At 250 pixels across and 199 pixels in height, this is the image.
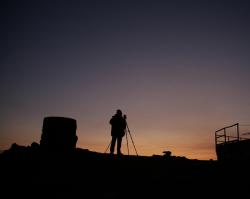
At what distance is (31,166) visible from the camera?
314 inches

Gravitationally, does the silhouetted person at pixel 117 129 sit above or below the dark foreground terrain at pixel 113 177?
above

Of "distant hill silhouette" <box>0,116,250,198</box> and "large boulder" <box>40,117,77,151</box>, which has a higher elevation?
"large boulder" <box>40,117,77,151</box>

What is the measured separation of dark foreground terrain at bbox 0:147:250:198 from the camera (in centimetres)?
698

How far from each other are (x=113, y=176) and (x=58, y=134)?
3971 mm

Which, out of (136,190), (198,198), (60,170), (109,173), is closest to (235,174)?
(198,198)

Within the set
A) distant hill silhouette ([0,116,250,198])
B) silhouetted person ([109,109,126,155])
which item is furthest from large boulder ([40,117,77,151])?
silhouetted person ([109,109,126,155])

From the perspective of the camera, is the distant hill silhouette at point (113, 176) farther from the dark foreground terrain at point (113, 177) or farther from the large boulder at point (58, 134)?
the large boulder at point (58, 134)

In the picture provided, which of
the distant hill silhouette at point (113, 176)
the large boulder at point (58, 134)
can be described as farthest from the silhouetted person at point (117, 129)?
the distant hill silhouette at point (113, 176)

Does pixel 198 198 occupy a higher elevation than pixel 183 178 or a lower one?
lower

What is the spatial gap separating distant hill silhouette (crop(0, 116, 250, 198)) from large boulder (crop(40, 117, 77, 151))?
150 cm

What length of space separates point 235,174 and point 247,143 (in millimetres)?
11496

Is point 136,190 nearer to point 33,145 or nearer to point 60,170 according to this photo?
point 60,170

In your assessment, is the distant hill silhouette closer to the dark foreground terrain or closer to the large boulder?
the dark foreground terrain

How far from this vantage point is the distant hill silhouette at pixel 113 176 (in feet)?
22.9
